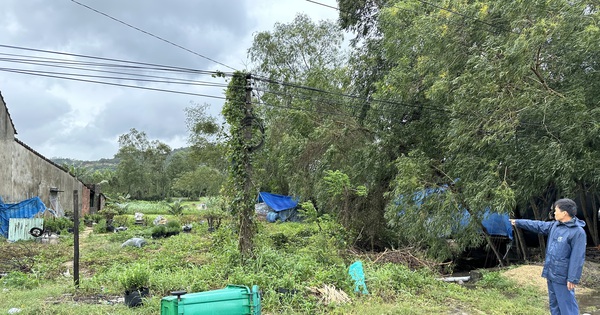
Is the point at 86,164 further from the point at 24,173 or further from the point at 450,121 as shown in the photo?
the point at 450,121

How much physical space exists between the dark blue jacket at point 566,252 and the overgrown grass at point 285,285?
1.62m

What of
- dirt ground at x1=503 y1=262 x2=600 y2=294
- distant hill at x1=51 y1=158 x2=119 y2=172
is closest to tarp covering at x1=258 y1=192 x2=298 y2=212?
distant hill at x1=51 y1=158 x2=119 y2=172

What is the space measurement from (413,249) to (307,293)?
4.86 meters

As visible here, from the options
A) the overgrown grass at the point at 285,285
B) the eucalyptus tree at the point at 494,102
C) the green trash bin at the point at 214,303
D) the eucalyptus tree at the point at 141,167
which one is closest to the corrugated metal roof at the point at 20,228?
the overgrown grass at the point at 285,285

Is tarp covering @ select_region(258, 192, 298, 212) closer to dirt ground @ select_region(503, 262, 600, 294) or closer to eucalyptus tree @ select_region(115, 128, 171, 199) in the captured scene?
dirt ground @ select_region(503, 262, 600, 294)

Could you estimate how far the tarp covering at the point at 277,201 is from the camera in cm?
2367

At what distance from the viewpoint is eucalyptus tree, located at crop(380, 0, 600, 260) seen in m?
8.20

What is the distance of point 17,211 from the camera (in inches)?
656

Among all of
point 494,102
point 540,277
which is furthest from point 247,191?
point 540,277

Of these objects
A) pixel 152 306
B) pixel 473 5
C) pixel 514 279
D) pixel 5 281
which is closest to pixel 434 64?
pixel 473 5

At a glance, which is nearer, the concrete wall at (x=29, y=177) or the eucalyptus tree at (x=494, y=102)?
the eucalyptus tree at (x=494, y=102)

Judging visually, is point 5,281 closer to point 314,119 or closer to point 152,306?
point 152,306

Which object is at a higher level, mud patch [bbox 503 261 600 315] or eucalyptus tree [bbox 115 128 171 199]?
eucalyptus tree [bbox 115 128 171 199]

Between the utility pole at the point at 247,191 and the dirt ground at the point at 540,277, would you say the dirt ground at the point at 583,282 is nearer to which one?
the dirt ground at the point at 540,277
